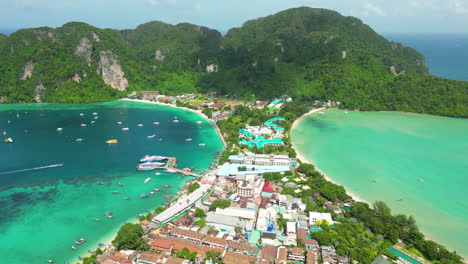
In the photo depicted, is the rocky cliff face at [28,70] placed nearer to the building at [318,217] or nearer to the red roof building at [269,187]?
the red roof building at [269,187]

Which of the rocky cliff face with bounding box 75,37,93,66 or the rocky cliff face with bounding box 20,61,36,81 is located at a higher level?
the rocky cliff face with bounding box 75,37,93,66

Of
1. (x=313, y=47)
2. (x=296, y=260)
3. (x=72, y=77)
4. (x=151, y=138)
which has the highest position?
(x=313, y=47)

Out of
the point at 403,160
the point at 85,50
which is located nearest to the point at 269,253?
the point at 403,160

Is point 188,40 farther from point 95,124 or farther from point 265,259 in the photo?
point 265,259

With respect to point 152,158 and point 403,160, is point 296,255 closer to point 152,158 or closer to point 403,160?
point 152,158

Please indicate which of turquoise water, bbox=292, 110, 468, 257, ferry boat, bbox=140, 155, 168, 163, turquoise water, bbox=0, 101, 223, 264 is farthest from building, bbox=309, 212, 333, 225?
ferry boat, bbox=140, 155, 168, 163

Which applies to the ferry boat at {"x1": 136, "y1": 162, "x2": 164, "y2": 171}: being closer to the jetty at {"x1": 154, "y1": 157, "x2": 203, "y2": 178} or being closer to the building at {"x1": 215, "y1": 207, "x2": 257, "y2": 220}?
the jetty at {"x1": 154, "y1": 157, "x2": 203, "y2": 178}

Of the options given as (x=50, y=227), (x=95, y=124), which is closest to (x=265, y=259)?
(x=50, y=227)
